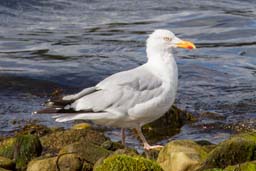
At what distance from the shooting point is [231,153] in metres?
6.05

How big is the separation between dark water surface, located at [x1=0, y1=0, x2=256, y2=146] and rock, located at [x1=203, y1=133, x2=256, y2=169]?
8.85 ft

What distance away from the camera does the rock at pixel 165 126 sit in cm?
889

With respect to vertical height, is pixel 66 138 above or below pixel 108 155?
below

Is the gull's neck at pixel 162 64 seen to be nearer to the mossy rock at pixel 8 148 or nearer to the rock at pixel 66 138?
the rock at pixel 66 138

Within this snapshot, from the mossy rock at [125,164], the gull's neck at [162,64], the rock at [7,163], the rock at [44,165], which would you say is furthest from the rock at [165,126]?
the mossy rock at [125,164]

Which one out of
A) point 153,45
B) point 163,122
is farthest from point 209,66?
point 153,45

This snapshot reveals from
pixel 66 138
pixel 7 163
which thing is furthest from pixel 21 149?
pixel 66 138

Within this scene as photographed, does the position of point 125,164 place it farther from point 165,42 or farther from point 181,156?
point 165,42

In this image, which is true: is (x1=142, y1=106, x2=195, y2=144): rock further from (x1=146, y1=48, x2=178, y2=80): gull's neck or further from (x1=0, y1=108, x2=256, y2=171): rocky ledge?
(x1=0, y1=108, x2=256, y2=171): rocky ledge

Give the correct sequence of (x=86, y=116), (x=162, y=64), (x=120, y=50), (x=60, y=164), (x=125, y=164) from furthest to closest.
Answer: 1. (x=120, y=50)
2. (x=162, y=64)
3. (x=86, y=116)
4. (x=60, y=164)
5. (x=125, y=164)

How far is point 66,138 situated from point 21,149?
0.57m

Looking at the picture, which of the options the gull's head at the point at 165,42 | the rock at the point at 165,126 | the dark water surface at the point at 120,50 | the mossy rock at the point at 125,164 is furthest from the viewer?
the dark water surface at the point at 120,50

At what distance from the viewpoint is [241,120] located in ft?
31.8

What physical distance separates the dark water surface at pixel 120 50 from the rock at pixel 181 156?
226 centimetres
